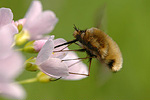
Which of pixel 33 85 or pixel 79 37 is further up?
pixel 33 85

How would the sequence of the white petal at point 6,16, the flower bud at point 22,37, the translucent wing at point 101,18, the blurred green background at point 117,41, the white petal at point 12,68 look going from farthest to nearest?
the blurred green background at point 117,41 < the flower bud at point 22,37 < the translucent wing at point 101,18 < the white petal at point 6,16 < the white petal at point 12,68

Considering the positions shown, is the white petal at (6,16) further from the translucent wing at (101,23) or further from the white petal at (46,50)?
the translucent wing at (101,23)

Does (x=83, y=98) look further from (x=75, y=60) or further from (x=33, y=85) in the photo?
(x=75, y=60)

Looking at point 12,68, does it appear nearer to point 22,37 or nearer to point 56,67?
point 56,67

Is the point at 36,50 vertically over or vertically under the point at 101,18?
under

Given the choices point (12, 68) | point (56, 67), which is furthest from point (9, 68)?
point (56, 67)

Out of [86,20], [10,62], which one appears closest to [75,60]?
[10,62]

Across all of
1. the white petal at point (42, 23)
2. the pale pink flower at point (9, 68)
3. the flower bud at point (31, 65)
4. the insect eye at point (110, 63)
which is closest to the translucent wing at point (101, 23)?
the insect eye at point (110, 63)

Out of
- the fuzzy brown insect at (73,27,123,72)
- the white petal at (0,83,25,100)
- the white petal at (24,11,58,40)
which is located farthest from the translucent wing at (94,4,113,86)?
the white petal at (0,83,25,100)
